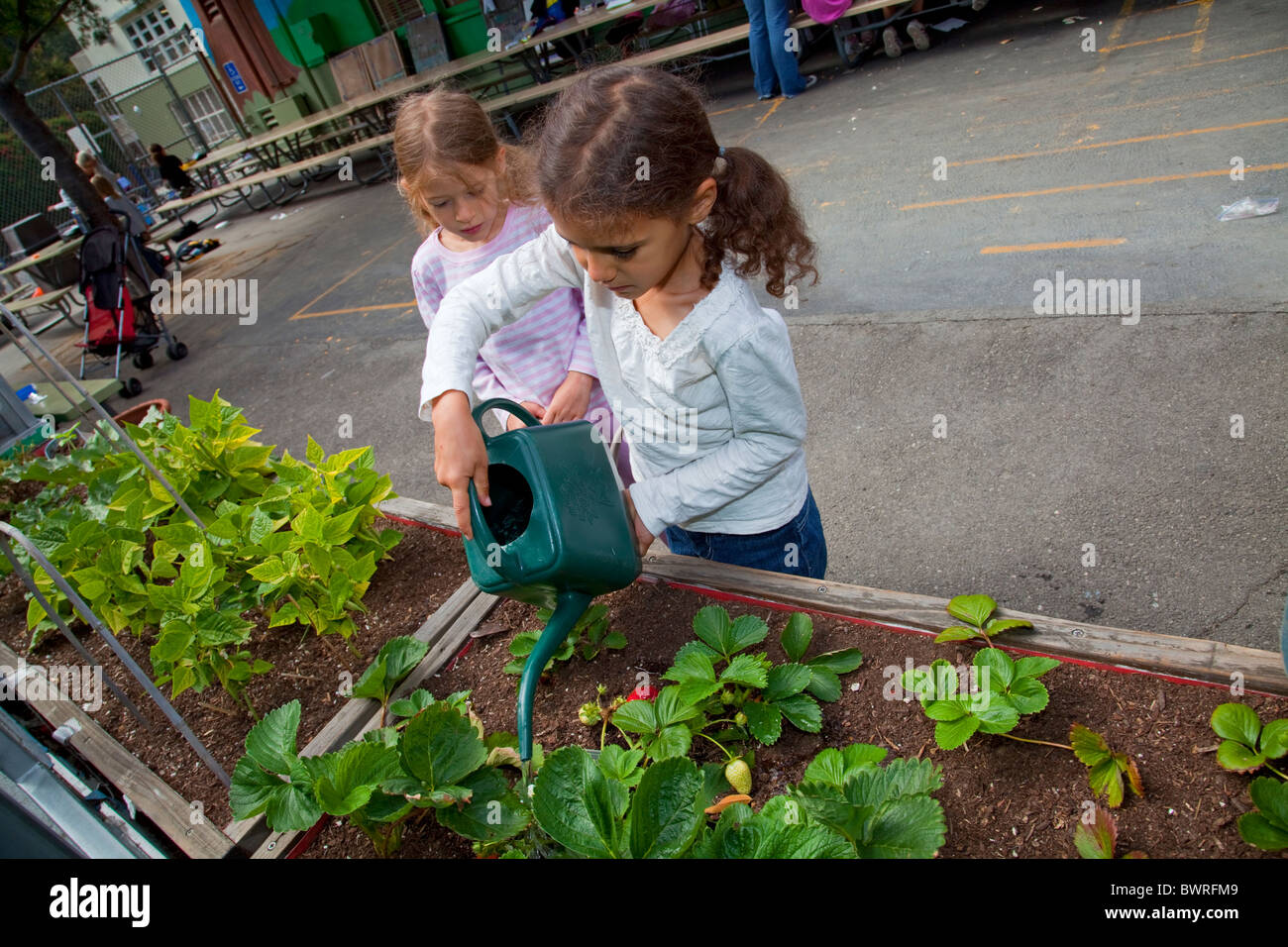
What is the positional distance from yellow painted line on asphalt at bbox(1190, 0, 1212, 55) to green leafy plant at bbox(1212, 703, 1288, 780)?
585cm

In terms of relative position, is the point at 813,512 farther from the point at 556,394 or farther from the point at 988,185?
the point at 988,185

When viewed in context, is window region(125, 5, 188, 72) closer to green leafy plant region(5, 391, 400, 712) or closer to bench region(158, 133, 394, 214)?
bench region(158, 133, 394, 214)

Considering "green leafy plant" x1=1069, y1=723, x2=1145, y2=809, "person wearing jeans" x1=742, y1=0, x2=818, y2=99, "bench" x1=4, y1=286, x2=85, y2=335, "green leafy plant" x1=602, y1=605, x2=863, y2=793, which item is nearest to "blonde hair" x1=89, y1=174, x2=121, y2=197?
"bench" x1=4, y1=286, x2=85, y2=335

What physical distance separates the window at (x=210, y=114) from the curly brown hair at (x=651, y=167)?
66.0ft

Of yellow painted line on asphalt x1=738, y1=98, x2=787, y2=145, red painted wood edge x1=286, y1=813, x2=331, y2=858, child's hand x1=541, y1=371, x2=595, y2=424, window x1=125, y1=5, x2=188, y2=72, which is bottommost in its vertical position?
yellow painted line on asphalt x1=738, y1=98, x2=787, y2=145

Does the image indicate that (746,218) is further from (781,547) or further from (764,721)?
(764,721)

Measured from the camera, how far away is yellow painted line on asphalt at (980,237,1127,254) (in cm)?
356

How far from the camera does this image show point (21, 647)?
86.1 inches

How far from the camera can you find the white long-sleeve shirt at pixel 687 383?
1.20 meters

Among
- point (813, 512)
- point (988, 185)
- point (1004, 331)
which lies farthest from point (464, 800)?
point (988, 185)

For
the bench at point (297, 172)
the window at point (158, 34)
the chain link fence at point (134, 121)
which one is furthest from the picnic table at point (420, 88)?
the window at point (158, 34)

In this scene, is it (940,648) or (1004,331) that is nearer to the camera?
(940,648)

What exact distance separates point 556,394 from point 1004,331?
2260 millimetres

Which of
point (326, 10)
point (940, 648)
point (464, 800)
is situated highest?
point (326, 10)
